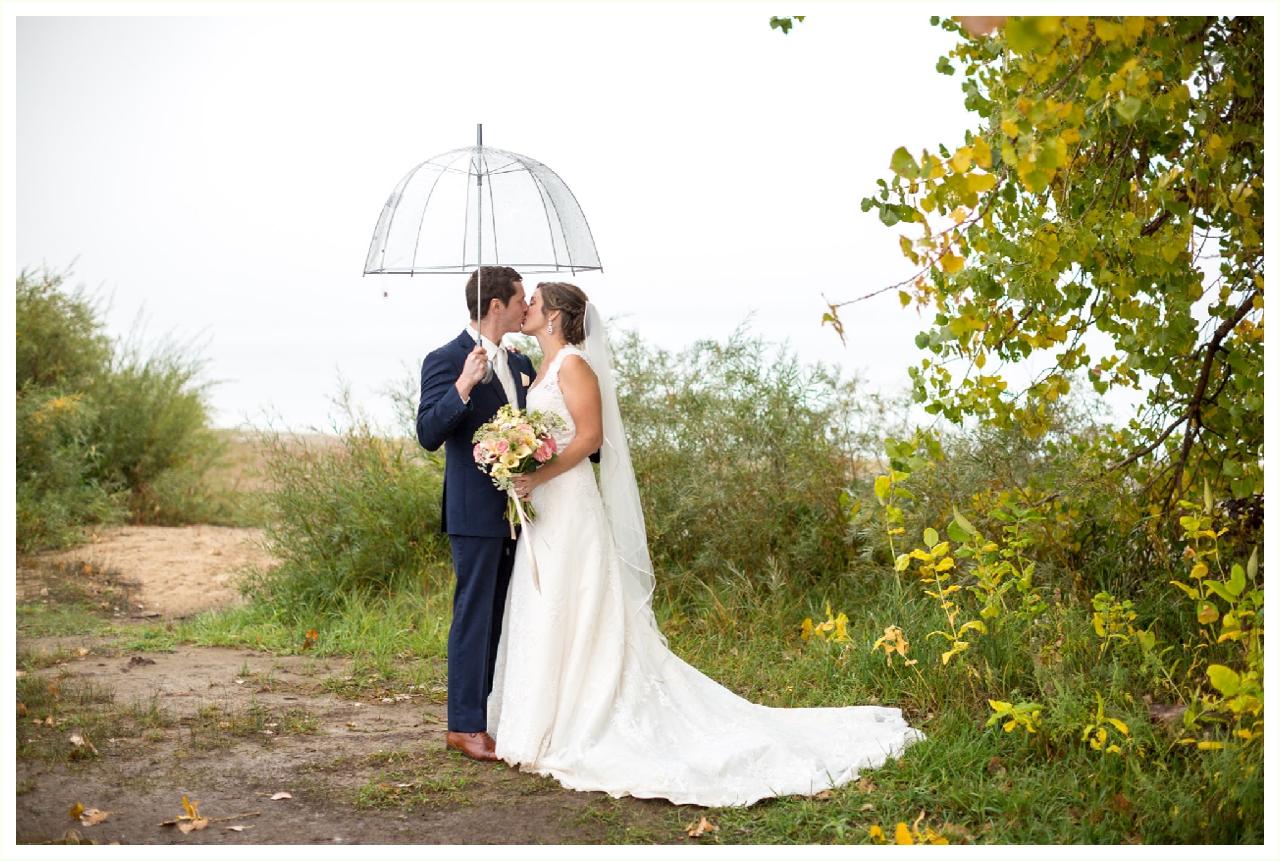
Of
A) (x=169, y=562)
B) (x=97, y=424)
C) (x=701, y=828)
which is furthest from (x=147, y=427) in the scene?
(x=701, y=828)

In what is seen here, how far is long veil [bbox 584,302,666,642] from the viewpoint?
4848mm

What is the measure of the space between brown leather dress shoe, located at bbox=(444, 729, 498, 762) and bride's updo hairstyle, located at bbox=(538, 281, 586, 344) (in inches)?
68.9

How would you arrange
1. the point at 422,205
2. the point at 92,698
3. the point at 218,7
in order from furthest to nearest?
the point at 92,698 < the point at 422,205 < the point at 218,7

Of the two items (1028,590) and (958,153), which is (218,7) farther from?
(1028,590)

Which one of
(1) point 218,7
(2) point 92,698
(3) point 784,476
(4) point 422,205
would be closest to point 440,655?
(2) point 92,698

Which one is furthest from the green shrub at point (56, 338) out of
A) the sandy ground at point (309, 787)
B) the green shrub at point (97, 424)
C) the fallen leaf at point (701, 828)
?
the fallen leaf at point (701, 828)

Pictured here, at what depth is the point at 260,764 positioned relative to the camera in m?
4.74

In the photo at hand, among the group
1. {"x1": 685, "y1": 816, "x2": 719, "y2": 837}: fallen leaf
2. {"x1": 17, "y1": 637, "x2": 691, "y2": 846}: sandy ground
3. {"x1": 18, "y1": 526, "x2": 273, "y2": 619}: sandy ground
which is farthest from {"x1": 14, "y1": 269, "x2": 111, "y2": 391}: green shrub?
{"x1": 685, "y1": 816, "x2": 719, "y2": 837}: fallen leaf

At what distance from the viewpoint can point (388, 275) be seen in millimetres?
4879

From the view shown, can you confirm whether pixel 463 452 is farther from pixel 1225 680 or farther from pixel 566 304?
pixel 1225 680

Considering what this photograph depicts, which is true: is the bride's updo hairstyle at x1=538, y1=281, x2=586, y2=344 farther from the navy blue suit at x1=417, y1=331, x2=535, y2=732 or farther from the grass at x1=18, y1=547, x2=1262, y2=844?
the grass at x1=18, y1=547, x2=1262, y2=844

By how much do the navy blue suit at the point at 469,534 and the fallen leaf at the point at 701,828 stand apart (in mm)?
1264

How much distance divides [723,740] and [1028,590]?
1.68 meters

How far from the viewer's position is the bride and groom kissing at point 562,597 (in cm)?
456
